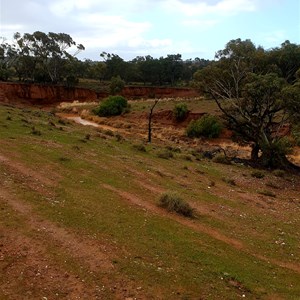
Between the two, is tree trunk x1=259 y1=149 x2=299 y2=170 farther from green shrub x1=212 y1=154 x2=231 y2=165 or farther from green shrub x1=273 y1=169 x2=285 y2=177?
green shrub x1=212 y1=154 x2=231 y2=165

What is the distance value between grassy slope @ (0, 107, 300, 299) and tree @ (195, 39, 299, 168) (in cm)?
670

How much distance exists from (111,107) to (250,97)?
33.3 m

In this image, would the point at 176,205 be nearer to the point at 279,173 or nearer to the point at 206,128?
the point at 279,173

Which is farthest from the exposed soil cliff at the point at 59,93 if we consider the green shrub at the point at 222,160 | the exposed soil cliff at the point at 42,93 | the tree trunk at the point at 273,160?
the tree trunk at the point at 273,160

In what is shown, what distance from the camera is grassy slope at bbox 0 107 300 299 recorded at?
374 inches

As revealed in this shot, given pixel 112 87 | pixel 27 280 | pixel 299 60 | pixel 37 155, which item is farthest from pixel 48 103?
pixel 27 280

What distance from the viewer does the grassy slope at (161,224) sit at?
374 inches

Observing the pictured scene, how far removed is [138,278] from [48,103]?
7101 centimetres

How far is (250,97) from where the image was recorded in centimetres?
2862

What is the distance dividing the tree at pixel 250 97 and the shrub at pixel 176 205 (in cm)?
1340

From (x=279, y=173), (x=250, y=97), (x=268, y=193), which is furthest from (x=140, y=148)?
(x=268, y=193)

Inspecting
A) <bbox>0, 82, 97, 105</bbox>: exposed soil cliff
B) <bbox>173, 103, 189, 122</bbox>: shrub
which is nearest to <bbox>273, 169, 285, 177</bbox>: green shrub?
<bbox>173, 103, 189, 122</bbox>: shrub

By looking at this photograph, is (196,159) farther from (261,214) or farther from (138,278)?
(138,278)

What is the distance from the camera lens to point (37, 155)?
1911cm
